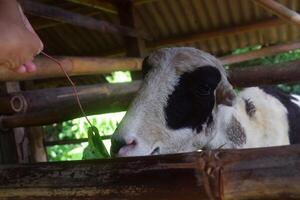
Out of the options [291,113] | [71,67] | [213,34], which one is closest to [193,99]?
[71,67]

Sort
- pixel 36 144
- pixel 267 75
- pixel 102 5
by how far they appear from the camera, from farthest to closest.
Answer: pixel 102 5, pixel 36 144, pixel 267 75

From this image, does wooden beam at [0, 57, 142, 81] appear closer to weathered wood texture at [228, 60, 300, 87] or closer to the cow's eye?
the cow's eye

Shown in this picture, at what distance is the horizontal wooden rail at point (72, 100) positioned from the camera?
2.74m

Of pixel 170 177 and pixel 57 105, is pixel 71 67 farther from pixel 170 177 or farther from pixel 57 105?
pixel 170 177

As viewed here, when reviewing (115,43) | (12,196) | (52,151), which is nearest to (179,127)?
(12,196)

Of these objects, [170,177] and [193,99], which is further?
[193,99]

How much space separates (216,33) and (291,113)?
2417 millimetres

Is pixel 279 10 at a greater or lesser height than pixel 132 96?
greater

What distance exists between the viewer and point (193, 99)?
229 centimetres

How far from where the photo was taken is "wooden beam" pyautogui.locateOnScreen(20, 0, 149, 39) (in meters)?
3.02

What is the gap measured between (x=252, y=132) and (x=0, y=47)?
2.02m

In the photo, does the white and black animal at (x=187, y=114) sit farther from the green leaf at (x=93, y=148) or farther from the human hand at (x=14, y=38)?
the human hand at (x=14, y=38)

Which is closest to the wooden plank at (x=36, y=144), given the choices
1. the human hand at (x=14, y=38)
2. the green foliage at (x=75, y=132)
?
the green foliage at (x=75, y=132)

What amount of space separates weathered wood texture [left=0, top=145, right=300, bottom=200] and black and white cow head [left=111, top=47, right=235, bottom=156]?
75cm
